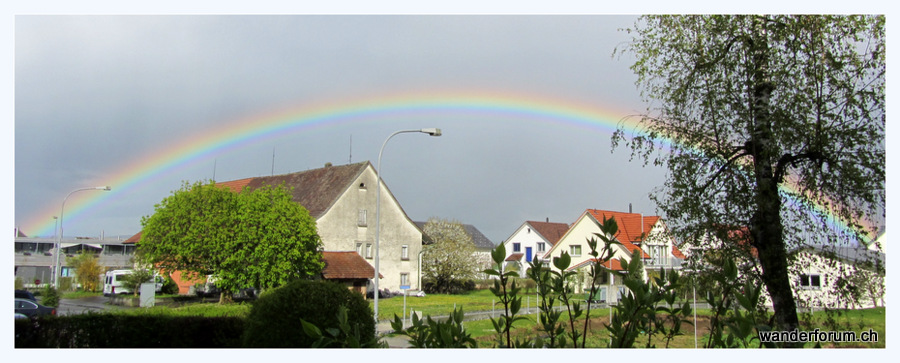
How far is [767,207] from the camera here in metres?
8.83

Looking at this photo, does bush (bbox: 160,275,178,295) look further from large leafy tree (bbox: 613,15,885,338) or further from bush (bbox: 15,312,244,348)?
large leafy tree (bbox: 613,15,885,338)

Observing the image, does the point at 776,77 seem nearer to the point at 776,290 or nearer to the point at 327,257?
the point at 776,290

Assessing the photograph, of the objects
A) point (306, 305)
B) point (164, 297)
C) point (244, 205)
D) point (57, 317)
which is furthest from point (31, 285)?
point (306, 305)

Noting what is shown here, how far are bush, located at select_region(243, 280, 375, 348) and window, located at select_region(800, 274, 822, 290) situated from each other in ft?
21.4

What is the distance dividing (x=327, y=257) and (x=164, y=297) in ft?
27.4

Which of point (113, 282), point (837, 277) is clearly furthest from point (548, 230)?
point (837, 277)

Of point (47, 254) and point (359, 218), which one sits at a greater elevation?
point (359, 218)

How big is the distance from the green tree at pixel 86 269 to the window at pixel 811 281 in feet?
123

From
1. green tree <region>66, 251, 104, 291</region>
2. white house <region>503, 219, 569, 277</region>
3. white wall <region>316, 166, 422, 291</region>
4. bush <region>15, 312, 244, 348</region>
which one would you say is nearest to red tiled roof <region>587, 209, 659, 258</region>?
bush <region>15, 312, 244, 348</region>

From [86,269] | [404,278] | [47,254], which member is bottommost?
[404,278]

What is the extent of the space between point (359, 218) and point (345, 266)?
159 inches

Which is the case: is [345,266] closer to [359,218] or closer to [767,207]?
[359,218]

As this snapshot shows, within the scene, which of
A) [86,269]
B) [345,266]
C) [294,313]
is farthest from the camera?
[86,269]

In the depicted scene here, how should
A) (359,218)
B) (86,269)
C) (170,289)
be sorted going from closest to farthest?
1. (170,289)
2. (86,269)
3. (359,218)
